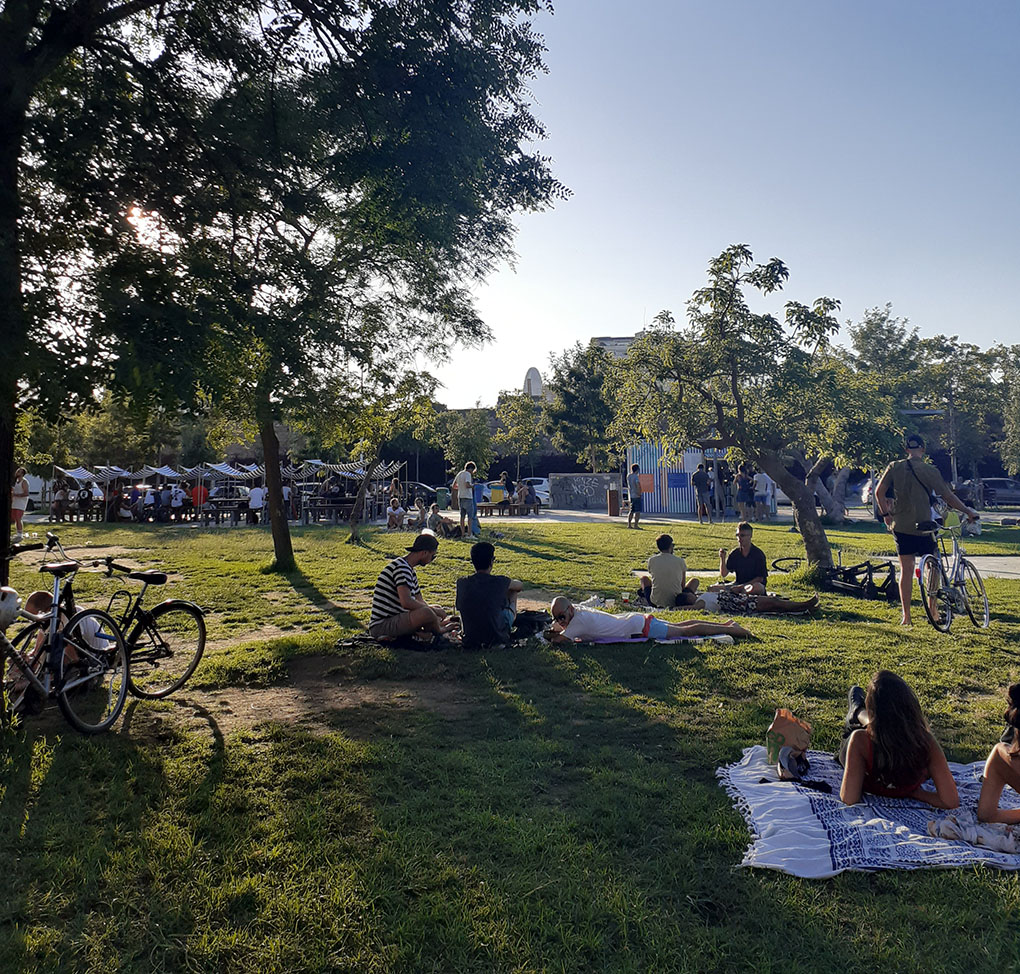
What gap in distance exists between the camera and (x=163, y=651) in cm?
597

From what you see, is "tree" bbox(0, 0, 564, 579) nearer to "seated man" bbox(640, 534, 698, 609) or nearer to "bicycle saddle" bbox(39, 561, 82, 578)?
"bicycle saddle" bbox(39, 561, 82, 578)

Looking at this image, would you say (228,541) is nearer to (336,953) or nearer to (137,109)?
(137,109)

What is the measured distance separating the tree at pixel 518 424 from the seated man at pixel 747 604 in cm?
3713

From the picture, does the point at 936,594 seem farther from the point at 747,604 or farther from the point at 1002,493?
the point at 1002,493

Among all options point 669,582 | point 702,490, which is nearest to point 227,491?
point 702,490

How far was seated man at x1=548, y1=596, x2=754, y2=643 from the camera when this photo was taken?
7547 mm

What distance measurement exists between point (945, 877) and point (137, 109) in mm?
6799

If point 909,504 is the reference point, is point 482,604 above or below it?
below

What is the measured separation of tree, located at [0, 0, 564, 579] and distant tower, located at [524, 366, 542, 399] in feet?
162

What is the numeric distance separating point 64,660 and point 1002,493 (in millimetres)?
43466

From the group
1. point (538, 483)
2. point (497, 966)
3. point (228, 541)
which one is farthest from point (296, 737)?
point (538, 483)

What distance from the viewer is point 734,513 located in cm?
2905

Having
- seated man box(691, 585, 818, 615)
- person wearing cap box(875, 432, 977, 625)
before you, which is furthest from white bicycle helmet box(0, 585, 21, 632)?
person wearing cap box(875, 432, 977, 625)

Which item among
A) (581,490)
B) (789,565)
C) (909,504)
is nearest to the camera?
(909,504)
